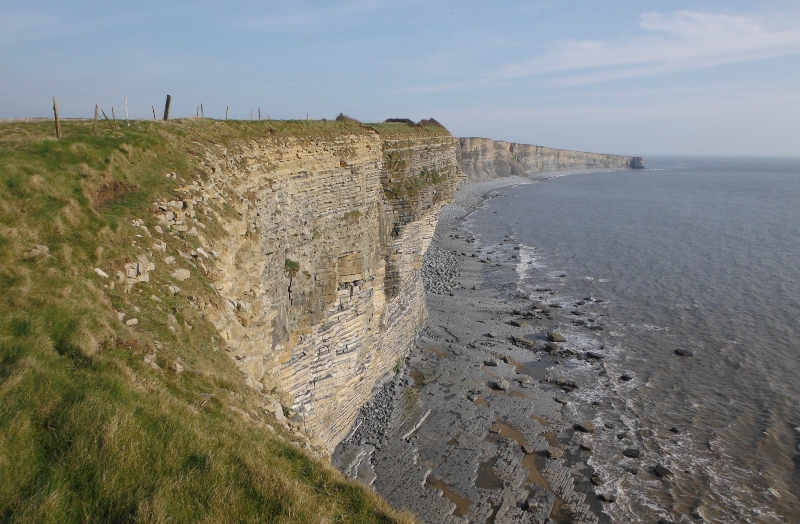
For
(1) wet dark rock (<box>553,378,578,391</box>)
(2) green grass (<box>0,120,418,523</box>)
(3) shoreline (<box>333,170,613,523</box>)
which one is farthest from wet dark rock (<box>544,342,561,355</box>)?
(2) green grass (<box>0,120,418,523</box>)

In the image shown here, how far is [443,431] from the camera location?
21922 mm

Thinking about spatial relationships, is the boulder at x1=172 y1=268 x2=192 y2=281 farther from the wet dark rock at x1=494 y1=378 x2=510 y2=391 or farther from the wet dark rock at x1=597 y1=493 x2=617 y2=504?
the wet dark rock at x1=494 y1=378 x2=510 y2=391

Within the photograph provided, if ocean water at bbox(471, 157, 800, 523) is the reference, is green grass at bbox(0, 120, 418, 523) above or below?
above

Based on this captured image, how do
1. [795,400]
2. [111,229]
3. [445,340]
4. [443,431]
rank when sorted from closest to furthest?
[111,229] → [443,431] → [795,400] → [445,340]

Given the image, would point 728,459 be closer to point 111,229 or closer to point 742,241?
point 111,229

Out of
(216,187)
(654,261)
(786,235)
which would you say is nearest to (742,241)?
(786,235)

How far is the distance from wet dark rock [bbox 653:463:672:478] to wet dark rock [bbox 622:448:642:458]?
0.88m

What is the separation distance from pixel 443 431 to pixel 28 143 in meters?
17.7

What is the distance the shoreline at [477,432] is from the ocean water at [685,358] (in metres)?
1.40

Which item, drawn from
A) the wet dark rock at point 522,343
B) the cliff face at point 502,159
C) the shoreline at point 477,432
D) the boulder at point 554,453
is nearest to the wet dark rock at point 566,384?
the shoreline at point 477,432

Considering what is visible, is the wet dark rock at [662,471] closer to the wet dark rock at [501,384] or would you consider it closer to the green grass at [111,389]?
the wet dark rock at [501,384]

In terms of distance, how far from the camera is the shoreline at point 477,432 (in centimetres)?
1794

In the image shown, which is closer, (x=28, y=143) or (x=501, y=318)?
(x=28, y=143)

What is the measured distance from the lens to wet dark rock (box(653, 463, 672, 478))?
64.0 ft
